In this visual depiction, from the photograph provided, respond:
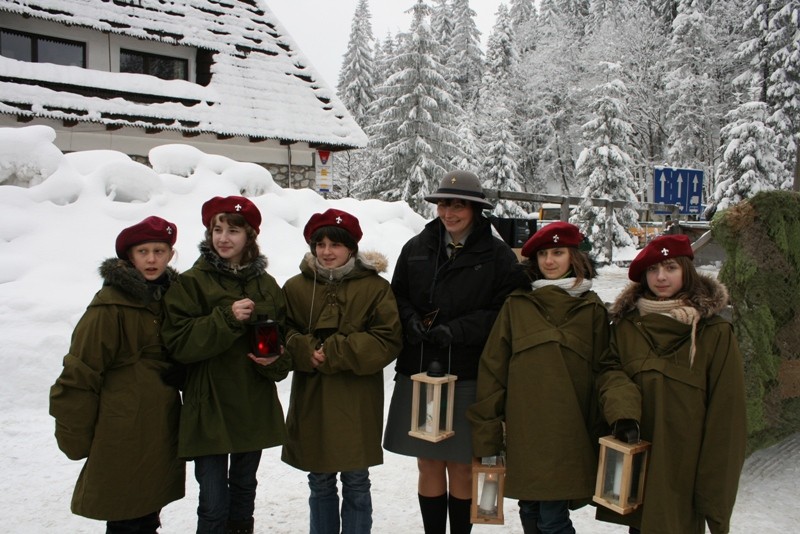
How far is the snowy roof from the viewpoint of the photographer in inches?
466

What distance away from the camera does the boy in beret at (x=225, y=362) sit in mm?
2846

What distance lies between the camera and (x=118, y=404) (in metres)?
2.72

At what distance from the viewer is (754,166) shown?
22.3m

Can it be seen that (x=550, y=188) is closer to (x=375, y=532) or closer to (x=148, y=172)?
(x=148, y=172)

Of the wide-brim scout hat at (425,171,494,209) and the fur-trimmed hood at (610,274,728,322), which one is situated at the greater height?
the wide-brim scout hat at (425,171,494,209)

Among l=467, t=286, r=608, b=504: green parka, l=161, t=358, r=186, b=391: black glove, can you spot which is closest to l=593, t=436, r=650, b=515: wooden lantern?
l=467, t=286, r=608, b=504: green parka

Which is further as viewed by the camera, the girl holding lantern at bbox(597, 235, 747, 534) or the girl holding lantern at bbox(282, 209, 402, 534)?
the girl holding lantern at bbox(282, 209, 402, 534)

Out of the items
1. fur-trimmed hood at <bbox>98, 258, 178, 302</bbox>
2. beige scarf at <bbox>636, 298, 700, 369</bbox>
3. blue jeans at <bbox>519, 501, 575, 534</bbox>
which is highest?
fur-trimmed hood at <bbox>98, 258, 178, 302</bbox>

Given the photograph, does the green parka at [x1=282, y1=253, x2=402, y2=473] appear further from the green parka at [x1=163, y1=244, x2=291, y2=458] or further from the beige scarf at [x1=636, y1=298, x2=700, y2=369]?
the beige scarf at [x1=636, y1=298, x2=700, y2=369]

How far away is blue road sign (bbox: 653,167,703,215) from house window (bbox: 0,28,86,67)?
11679 mm

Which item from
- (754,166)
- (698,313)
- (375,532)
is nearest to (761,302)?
(698,313)

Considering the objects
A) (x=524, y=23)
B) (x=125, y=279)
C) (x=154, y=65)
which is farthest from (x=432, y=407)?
(x=524, y=23)

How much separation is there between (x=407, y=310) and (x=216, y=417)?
106cm

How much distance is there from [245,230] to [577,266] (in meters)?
1.64
